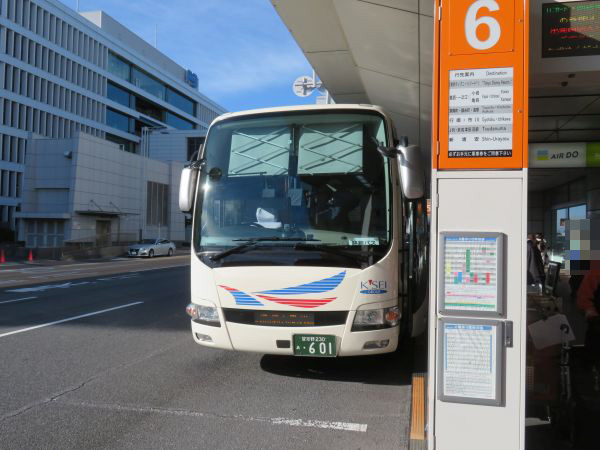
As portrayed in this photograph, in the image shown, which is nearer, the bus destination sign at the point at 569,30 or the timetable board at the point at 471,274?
the timetable board at the point at 471,274

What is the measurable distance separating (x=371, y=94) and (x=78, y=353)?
7908mm

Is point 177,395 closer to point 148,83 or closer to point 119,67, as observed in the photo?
point 119,67

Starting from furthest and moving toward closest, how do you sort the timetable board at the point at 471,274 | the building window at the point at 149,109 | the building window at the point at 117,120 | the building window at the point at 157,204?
1. the building window at the point at 149,109
2. the building window at the point at 117,120
3. the building window at the point at 157,204
4. the timetable board at the point at 471,274

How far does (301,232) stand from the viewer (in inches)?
217

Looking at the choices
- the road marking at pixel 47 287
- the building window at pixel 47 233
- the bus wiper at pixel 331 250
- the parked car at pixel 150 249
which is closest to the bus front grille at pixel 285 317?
the bus wiper at pixel 331 250

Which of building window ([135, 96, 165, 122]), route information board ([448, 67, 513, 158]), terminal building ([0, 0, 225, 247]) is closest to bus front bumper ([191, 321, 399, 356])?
route information board ([448, 67, 513, 158])

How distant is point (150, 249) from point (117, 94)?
1665 inches

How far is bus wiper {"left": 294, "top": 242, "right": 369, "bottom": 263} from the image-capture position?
525 cm

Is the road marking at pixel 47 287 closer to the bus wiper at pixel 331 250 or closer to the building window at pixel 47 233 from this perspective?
the bus wiper at pixel 331 250

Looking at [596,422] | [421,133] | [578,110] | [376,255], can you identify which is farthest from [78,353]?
[421,133]

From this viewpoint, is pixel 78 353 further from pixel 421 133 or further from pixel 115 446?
pixel 421 133

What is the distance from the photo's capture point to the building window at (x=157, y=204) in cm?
5188

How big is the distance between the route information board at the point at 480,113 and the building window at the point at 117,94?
240 ft

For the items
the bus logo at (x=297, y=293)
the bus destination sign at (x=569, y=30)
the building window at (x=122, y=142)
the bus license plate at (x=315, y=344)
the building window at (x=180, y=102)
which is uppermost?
the building window at (x=180, y=102)
